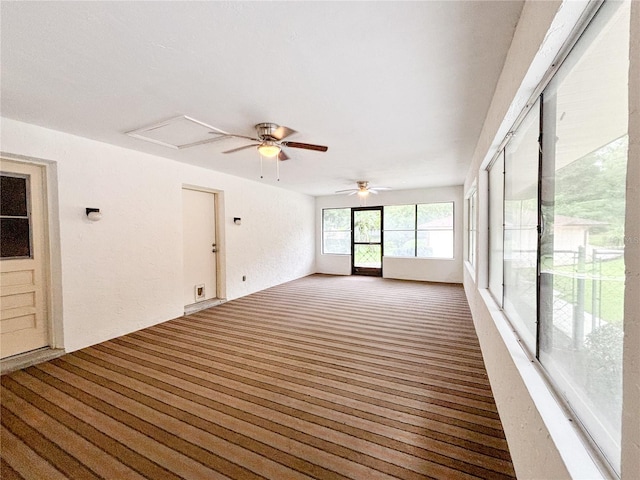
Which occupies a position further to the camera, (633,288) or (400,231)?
(400,231)

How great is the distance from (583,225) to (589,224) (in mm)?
42

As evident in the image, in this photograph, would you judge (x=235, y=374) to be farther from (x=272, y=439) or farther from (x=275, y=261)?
(x=275, y=261)

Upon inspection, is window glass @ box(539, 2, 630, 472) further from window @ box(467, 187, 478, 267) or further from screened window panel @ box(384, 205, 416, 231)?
screened window panel @ box(384, 205, 416, 231)

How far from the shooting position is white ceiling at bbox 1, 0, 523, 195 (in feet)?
4.50

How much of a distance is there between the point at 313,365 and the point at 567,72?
2685mm

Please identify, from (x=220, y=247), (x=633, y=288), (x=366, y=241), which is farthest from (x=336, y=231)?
(x=633, y=288)

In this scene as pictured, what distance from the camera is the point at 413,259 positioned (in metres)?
7.05

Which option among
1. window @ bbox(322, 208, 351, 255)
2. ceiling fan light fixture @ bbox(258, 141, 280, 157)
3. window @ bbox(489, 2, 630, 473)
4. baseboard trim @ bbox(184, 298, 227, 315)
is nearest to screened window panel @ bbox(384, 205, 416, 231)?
window @ bbox(322, 208, 351, 255)

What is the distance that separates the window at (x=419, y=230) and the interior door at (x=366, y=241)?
22 centimetres

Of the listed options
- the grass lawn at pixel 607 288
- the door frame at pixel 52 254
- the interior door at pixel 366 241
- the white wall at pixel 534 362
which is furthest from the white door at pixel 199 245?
the grass lawn at pixel 607 288

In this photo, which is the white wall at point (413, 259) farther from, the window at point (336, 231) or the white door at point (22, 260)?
the white door at point (22, 260)

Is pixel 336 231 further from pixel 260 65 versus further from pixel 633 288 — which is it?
pixel 633 288

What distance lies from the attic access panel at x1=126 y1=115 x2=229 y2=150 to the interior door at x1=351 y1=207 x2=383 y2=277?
17.2 ft

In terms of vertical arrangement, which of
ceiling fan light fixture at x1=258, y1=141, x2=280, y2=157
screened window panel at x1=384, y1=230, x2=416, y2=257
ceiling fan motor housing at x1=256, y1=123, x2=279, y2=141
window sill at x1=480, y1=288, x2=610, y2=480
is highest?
ceiling fan motor housing at x1=256, y1=123, x2=279, y2=141
